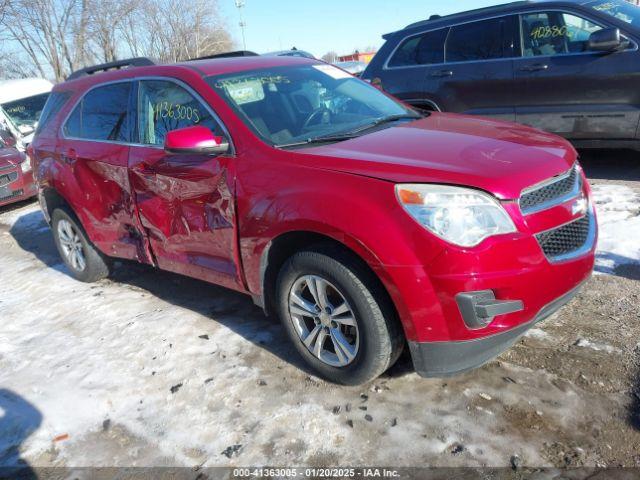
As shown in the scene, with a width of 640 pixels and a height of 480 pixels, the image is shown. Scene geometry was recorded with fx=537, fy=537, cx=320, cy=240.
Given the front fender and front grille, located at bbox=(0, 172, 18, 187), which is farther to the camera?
front grille, located at bbox=(0, 172, 18, 187)

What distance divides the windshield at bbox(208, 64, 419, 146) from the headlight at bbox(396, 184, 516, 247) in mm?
974

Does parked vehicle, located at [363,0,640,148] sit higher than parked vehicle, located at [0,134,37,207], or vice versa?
parked vehicle, located at [363,0,640,148]

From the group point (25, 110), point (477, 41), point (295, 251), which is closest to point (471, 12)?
point (477, 41)

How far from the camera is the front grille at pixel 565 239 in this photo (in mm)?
2522

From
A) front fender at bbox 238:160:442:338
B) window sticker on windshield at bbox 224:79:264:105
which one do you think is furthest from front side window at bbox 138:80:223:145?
front fender at bbox 238:160:442:338

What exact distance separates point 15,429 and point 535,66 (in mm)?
5820

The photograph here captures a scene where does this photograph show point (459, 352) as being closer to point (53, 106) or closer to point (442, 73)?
point (53, 106)

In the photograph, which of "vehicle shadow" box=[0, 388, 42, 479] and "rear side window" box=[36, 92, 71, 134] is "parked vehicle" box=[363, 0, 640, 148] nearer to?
"rear side window" box=[36, 92, 71, 134]

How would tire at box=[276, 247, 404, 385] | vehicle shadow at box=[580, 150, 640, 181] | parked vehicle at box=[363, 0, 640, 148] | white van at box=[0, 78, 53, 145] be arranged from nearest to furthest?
tire at box=[276, 247, 404, 385] → parked vehicle at box=[363, 0, 640, 148] → vehicle shadow at box=[580, 150, 640, 181] → white van at box=[0, 78, 53, 145]

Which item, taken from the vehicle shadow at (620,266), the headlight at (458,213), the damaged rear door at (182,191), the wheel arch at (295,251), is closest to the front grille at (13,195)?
the damaged rear door at (182,191)

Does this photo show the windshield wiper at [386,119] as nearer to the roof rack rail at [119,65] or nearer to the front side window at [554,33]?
the roof rack rail at [119,65]

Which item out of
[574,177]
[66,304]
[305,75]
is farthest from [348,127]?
[66,304]

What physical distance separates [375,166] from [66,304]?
337cm

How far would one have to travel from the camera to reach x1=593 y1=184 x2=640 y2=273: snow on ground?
4051 mm
